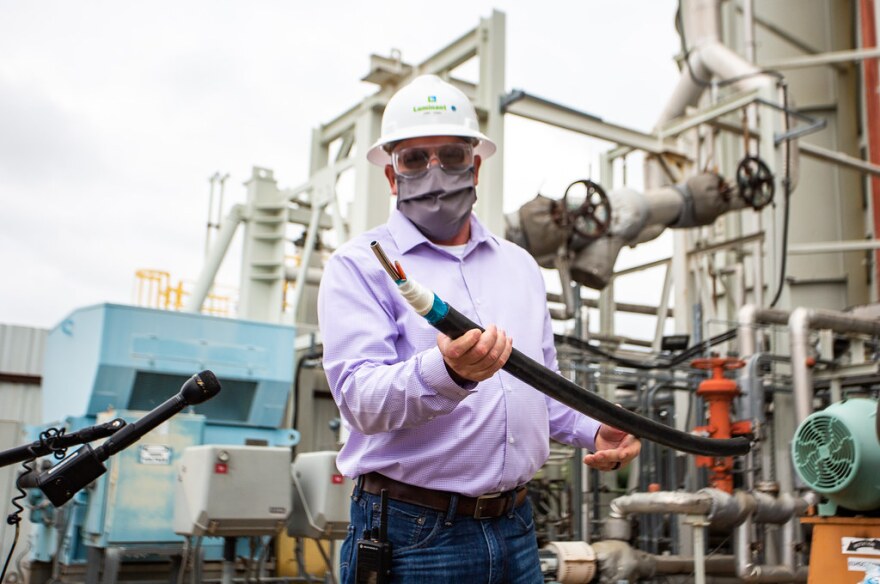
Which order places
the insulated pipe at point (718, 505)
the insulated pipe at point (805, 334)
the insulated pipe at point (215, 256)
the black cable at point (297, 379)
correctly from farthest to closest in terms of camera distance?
1. the insulated pipe at point (215, 256)
2. the black cable at point (297, 379)
3. the insulated pipe at point (805, 334)
4. the insulated pipe at point (718, 505)

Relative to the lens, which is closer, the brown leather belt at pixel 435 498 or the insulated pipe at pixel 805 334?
the brown leather belt at pixel 435 498

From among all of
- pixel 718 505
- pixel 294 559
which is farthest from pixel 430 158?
pixel 294 559

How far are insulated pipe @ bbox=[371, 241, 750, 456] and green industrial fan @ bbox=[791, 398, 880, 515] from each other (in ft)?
6.15

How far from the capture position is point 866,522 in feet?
10.9

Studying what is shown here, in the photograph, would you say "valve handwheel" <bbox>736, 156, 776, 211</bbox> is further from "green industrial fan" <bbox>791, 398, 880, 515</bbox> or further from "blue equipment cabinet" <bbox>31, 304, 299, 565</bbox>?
"green industrial fan" <bbox>791, 398, 880, 515</bbox>

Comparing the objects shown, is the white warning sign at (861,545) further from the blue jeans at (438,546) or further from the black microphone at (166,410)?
the black microphone at (166,410)

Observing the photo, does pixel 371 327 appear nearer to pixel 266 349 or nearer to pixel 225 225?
pixel 266 349

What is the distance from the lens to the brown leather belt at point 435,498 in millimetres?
1667

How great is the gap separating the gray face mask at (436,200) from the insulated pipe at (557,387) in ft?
1.79

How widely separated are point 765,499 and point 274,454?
10.6 ft

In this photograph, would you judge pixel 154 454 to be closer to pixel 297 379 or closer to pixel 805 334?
pixel 297 379

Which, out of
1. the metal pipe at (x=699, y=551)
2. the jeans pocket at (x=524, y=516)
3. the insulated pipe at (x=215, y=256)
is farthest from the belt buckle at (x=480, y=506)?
the insulated pipe at (x=215, y=256)

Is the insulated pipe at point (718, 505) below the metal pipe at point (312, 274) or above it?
below

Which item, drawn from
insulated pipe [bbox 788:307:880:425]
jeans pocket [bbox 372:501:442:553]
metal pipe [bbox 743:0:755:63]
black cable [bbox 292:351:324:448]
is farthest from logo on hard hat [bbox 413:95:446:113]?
metal pipe [bbox 743:0:755:63]
